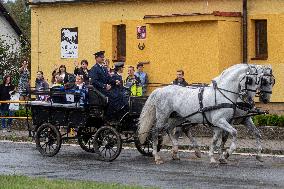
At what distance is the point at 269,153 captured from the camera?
955 inches

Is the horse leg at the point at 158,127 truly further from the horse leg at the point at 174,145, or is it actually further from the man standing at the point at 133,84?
the man standing at the point at 133,84

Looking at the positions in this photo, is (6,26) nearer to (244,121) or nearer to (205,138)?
(205,138)

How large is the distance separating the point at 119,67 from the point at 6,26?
1568 inches

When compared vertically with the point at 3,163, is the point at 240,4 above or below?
above

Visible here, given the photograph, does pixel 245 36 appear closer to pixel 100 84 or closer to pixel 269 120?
pixel 269 120

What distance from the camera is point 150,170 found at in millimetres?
20672

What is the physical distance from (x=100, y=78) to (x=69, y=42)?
14.4 metres

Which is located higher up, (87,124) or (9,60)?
(9,60)

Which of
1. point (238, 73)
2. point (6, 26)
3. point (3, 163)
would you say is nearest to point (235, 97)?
point (238, 73)

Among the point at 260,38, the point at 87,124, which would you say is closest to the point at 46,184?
the point at 87,124

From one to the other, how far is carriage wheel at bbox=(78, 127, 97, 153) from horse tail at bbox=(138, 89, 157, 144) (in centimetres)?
153

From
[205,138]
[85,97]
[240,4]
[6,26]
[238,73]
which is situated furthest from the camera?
[6,26]

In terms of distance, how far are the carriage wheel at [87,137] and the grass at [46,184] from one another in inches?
215

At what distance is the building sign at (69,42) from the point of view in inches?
1474
